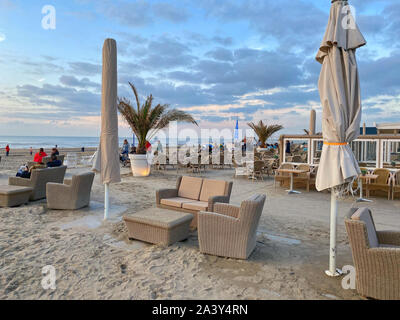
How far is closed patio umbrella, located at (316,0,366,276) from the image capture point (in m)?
2.62

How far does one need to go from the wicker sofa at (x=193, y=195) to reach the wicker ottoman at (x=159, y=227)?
566 millimetres

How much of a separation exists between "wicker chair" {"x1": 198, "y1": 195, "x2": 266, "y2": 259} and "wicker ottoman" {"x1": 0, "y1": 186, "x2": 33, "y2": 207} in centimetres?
436

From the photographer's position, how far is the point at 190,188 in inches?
197

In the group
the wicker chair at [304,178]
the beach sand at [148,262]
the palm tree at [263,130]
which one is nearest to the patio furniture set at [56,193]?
the beach sand at [148,262]

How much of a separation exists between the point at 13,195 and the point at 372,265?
20.2 ft

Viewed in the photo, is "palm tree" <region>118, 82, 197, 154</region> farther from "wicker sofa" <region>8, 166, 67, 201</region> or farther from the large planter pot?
"wicker sofa" <region>8, 166, 67, 201</region>

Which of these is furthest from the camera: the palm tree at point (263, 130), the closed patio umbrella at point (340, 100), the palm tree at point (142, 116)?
the palm tree at point (263, 130)

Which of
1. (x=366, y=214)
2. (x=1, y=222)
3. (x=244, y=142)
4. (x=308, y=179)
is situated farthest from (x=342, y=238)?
(x=244, y=142)

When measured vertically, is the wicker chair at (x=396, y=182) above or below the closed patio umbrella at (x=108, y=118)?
below

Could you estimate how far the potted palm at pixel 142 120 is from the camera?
418 inches

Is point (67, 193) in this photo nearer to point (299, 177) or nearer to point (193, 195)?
point (193, 195)

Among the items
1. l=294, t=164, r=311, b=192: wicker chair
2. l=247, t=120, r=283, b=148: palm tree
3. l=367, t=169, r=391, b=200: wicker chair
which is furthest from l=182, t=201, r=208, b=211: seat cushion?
l=247, t=120, r=283, b=148: palm tree

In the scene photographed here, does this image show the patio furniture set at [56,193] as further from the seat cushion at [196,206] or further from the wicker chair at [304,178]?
the wicker chair at [304,178]
